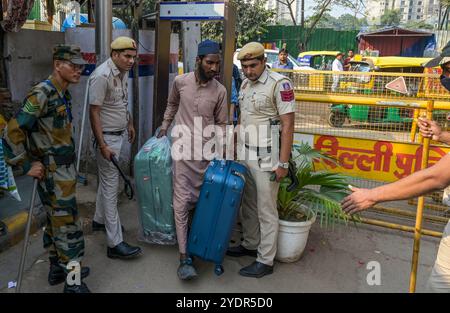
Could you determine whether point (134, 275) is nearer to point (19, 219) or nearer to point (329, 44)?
point (19, 219)

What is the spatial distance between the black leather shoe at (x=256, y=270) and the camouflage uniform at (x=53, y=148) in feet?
4.32

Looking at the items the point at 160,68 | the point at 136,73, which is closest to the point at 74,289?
the point at 136,73

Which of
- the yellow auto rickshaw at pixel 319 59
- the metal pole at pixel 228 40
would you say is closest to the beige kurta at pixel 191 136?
the metal pole at pixel 228 40

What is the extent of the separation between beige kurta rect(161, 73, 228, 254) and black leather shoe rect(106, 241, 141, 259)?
46 cm

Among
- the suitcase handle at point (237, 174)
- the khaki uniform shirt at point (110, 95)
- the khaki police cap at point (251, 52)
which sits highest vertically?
the khaki police cap at point (251, 52)

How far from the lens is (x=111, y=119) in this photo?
11.5ft

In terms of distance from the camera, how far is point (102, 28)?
181 inches

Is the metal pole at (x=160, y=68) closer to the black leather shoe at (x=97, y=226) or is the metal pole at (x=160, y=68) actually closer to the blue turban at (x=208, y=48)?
the black leather shoe at (x=97, y=226)

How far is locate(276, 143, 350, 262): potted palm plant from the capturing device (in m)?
3.60

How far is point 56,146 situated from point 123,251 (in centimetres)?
116

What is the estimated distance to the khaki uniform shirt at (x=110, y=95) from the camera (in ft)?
10.9

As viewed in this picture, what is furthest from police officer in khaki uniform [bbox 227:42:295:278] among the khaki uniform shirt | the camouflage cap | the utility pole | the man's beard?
the utility pole

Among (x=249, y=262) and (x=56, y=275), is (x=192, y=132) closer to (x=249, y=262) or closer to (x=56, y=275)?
(x=249, y=262)
